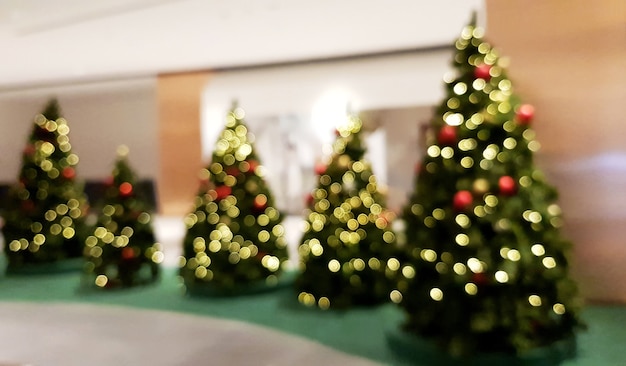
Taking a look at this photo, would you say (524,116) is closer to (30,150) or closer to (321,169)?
(321,169)

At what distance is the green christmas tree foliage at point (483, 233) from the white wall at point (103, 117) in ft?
17.0

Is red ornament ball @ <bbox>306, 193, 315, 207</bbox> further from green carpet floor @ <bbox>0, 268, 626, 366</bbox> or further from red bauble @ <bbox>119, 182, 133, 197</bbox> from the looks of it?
red bauble @ <bbox>119, 182, 133, 197</bbox>

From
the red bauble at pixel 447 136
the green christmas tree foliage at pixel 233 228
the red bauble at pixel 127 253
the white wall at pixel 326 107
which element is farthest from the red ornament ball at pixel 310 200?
the white wall at pixel 326 107

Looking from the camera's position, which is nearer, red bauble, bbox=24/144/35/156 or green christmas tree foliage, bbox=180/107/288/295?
green christmas tree foliage, bbox=180/107/288/295

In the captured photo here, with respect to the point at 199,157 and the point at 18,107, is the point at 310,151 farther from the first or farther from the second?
the point at 18,107

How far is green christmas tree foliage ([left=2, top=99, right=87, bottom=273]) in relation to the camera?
4633mm

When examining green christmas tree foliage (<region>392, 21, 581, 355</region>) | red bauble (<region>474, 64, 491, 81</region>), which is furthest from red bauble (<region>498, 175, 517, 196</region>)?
red bauble (<region>474, 64, 491, 81</region>)

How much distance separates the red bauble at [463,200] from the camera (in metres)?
2.40

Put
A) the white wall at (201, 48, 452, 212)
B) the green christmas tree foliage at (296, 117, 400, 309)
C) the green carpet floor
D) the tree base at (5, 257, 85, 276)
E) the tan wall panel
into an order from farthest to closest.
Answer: the tan wall panel, the white wall at (201, 48, 452, 212), the tree base at (5, 257, 85, 276), the green christmas tree foliage at (296, 117, 400, 309), the green carpet floor

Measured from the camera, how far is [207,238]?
147 inches

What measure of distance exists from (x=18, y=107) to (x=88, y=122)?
1.06m

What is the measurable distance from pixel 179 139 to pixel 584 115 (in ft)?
16.1

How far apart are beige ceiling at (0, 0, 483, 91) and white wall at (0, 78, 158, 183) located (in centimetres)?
88

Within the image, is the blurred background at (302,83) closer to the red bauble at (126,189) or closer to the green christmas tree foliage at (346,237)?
the green christmas tree foliage at (346,237)
